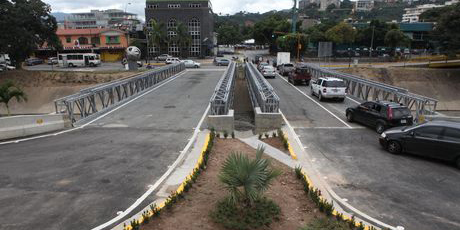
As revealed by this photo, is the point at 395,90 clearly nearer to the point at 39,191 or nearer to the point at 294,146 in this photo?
the point at 294,146

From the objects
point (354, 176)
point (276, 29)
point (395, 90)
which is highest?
point (276, 29)

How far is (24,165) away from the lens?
36.2ft

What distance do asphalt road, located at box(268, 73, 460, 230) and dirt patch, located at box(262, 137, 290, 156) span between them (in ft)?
3.29

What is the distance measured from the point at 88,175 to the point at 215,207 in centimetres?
458

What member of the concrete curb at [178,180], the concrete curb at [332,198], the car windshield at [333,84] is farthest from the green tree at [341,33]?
the concrete curb at [178,180]

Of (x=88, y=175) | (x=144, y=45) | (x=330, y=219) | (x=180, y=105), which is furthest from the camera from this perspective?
(x=144, y=45)

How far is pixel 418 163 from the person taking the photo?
12312 mm

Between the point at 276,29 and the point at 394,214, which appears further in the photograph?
the point at 276,29

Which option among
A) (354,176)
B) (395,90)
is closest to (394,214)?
(354,176)

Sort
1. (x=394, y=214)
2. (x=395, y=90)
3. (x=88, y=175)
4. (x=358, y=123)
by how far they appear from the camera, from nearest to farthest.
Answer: (x=394, y=214), (x=88, y=175), (x=358, y=123), (x=395, y=90)

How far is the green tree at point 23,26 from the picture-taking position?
1721 inches

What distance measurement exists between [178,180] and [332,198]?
4.34 meters

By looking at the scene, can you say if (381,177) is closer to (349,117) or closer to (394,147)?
(394,147)

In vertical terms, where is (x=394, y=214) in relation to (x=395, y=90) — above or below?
below
